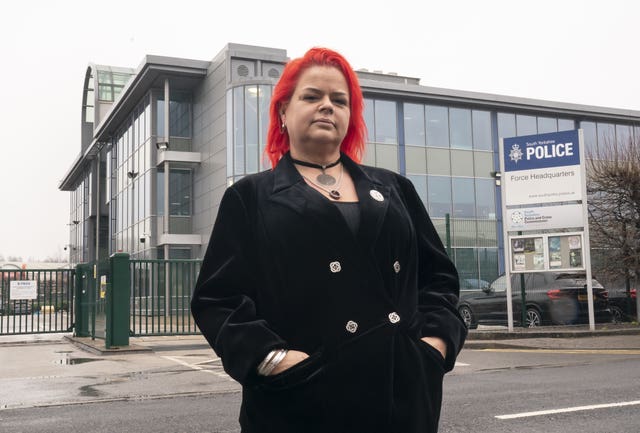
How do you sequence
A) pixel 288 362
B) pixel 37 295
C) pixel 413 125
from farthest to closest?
A: pixel 413 125, pixel 37 295, pixel 288 362

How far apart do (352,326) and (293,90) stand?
841 mm

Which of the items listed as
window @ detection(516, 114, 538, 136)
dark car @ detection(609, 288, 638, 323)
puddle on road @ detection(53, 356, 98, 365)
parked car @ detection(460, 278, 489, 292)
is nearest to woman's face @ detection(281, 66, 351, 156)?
puddle on road @ detection(53, 356, 98, 365)

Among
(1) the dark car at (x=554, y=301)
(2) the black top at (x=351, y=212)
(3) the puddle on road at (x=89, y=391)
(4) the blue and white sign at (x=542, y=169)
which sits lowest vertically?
(3) the puddle on road at (x=89, y=391)

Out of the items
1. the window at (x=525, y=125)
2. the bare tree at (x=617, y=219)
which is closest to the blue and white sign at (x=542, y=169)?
the bare tree at (x=617, y=219)

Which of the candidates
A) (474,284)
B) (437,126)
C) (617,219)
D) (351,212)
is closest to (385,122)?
(437,126)

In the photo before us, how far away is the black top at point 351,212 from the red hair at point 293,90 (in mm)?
366

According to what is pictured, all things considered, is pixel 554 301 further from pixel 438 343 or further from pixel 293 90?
pixel 293 90

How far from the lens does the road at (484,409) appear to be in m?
5.83

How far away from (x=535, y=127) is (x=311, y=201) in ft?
116

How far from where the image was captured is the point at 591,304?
14.6 metres

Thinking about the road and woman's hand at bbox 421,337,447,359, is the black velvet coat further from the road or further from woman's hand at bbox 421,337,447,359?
the road

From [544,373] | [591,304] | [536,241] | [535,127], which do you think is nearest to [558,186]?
[536,241]

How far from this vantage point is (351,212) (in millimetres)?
2104

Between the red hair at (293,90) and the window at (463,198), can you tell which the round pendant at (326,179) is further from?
the window at (463,198)
